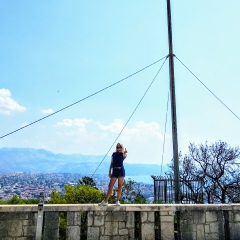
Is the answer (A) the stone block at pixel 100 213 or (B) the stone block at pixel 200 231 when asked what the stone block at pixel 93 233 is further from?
(B) the stone block at pixel 200 231

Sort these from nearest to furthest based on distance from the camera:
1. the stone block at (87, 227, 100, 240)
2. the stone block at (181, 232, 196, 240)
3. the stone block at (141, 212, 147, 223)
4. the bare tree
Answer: the stone block at (87, 227, 100, 240), the stone block at (141, 212, 147, 223), the stone block at (181, 232, 196, 240), the bare tree

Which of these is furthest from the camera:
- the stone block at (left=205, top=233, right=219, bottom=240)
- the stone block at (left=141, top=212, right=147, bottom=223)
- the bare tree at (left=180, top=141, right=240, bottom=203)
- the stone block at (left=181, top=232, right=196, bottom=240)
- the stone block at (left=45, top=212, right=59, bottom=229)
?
the bare tree at (left=180, top=141, right=240, bottom=203)

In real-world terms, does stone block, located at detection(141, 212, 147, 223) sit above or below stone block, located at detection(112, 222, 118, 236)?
above

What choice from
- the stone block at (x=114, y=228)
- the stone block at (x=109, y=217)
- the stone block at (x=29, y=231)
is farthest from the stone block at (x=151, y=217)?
the stone block at (x=29, y=231)

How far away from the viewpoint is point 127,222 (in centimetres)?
585

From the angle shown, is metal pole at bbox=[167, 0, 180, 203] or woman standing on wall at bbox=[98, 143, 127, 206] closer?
woman standing on wall at bbox=[98, 143, 127, 206]

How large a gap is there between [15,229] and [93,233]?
5.26 feet

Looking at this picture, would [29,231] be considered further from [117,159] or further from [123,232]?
[117,159]

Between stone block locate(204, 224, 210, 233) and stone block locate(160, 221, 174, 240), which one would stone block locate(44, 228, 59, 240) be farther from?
stone block locate(204, 224, 210, 233)

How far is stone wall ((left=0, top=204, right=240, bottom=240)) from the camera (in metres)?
5.46

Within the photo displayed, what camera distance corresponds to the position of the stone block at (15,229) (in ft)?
17.7

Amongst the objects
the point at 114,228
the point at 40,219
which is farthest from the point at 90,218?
the point at 40,219

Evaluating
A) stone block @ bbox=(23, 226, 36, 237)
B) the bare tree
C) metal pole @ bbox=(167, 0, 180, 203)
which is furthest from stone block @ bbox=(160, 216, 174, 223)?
the bare tree

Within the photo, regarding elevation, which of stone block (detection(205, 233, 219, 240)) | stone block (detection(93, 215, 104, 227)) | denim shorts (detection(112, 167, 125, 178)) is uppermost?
denim shorts (detection(112, 167, 125, 178))
